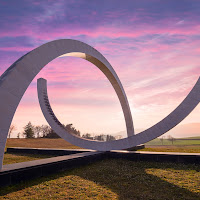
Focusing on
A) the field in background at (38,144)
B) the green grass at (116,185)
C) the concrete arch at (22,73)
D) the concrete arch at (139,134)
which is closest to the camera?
the green grass at (116,185)

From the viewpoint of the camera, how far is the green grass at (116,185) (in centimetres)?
614

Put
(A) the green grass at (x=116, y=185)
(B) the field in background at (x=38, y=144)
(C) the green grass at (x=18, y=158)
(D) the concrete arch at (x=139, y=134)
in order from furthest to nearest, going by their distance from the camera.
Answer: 1. (B) the field in background at (x=38, y=144)
2. (C) the green grass at (x=18, y=158)
3. (D) the concrete arch at (x=139, y=134)
4. (A) the green grass at (x=116, y=185)

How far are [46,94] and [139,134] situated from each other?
901 cm

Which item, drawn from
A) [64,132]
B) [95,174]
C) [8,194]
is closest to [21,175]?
[8,194]

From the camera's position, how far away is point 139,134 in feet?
38.0

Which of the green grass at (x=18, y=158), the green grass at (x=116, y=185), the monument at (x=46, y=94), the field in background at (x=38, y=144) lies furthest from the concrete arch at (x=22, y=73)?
the field in background at (x=38, y=144)

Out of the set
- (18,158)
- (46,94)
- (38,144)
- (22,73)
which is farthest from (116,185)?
(38,144)

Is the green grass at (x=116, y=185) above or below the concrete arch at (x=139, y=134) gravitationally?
below

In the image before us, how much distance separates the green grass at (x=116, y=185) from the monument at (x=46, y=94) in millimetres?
1819

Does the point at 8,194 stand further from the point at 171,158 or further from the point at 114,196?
the point at 171,158

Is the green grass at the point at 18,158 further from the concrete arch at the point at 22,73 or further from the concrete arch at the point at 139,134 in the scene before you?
the concrete arch at the point at 22,73

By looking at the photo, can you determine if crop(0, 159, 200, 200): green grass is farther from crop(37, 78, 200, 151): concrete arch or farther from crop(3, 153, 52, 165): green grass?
crop(3, 153, 52, 165): green grass

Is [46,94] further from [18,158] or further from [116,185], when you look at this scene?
[116,185]

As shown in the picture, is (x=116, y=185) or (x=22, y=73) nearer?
(x=116, y=185)
